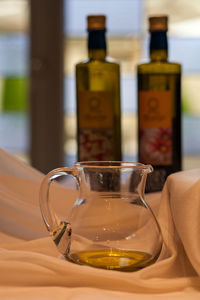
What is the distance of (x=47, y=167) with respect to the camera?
2.64 meters

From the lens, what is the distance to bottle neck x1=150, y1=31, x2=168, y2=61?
0.82m

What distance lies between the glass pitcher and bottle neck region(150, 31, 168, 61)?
35 centimetres

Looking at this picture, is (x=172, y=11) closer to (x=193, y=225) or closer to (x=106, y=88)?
(x=106, y=88)

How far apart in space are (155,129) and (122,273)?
1.18 ft

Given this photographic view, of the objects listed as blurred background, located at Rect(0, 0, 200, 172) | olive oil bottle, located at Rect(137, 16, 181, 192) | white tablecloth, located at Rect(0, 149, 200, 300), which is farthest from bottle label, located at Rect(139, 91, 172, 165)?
blurred background, located at Rect(0, 0, 200, 172)

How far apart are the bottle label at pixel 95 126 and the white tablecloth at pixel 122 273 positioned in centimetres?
21

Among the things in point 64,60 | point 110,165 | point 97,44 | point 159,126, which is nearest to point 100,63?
point 97,44

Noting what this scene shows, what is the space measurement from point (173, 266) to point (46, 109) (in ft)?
7.10

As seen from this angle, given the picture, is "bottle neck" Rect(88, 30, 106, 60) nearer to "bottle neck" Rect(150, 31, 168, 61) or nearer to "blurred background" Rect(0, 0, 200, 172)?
"bottle neck" Rect(150, 31, 168, 61)

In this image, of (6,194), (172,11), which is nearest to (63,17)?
(172,11)

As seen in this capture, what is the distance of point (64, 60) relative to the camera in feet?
8.73

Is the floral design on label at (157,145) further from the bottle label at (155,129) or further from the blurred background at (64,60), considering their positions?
the blurred background at (64,60)

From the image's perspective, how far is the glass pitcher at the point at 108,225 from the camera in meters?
0.50

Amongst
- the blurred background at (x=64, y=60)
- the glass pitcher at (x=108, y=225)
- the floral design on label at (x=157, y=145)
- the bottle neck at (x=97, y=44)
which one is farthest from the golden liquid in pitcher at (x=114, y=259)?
the blurred background at (x=64, y=60)
